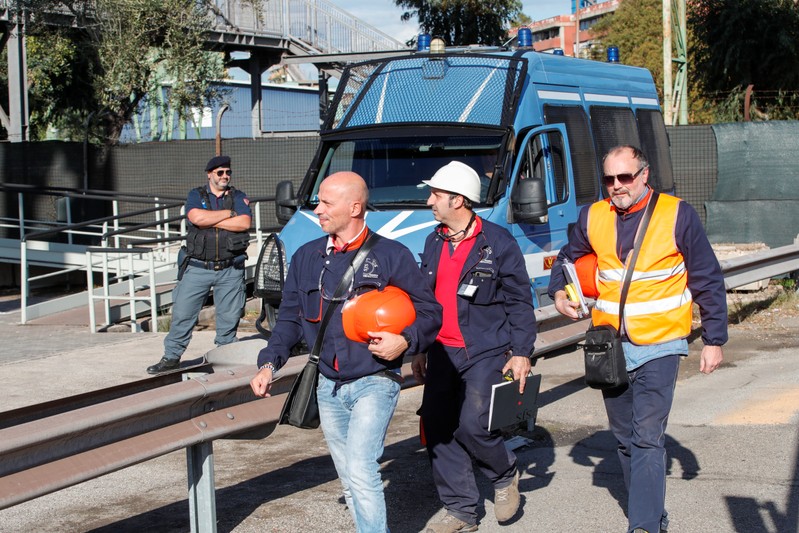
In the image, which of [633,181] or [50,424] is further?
[633,181]

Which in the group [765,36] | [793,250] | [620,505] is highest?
[765,36]

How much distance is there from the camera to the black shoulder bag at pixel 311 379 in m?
4.60

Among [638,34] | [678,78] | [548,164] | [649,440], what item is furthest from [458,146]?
[638,34]

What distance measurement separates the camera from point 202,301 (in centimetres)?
952

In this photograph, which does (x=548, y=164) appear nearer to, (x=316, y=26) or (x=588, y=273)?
(x=588, y=273)

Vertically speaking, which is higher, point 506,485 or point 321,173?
point 321,173

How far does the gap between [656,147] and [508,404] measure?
8.13 meters

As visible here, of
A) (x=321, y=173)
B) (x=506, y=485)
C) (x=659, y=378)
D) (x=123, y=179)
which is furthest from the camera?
(x=123, y=179)

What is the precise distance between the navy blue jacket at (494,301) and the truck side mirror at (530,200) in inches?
134

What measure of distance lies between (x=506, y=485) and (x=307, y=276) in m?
1.63

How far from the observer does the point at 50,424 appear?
168 inches

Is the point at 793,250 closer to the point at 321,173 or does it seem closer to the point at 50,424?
the point at 321,173

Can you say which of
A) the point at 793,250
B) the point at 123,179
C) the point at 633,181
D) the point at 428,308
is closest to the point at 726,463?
the point at 633,181

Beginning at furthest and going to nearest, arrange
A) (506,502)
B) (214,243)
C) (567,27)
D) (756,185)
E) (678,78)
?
(567,27) < (678,78) < (756,185) < (214,243) < (506,502)
